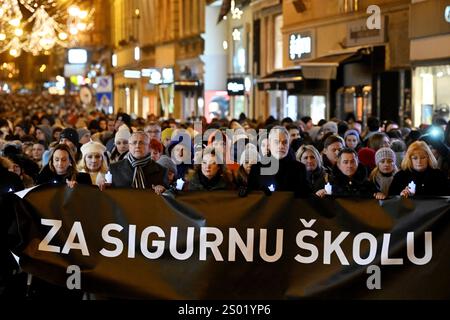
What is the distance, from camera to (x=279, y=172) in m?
11.8

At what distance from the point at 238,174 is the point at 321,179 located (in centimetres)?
133

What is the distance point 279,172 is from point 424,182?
142 cm

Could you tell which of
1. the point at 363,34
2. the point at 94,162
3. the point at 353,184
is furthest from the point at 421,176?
the point at 363,34

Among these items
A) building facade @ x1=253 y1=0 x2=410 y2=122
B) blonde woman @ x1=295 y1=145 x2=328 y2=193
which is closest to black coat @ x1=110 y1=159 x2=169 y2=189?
blonde woman @ x1=295 y1=145 x2=328 y2=193

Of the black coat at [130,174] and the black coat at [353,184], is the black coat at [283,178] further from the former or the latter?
the black coat at [130,174]

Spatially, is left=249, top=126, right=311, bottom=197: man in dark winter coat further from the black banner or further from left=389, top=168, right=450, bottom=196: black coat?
the black banner

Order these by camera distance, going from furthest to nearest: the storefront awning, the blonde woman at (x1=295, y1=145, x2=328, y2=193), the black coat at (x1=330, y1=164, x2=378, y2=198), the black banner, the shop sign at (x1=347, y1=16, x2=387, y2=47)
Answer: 1. the storefront awning
2. the shop sign at (x1=347, y1=16, x2=387, y2=47)
3. the blonde woman at (x1=295, y1=145, x2=328, y2=193)
4. the black coat at (x1=330, y1=164, x2=378, y2=198)
5. the black banner

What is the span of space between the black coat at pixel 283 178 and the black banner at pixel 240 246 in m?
1.35

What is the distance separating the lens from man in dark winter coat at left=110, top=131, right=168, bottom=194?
38.2 feet

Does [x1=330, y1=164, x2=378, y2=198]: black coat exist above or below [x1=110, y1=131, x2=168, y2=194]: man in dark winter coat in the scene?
below

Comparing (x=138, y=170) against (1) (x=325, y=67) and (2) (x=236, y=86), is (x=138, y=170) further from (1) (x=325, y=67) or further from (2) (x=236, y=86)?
(2) (x=236, y=86)

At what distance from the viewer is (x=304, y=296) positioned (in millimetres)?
10094

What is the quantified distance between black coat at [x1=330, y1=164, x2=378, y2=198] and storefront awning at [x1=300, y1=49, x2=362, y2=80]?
20.8 m

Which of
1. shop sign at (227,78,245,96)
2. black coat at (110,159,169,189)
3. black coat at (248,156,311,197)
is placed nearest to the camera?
→ black coat at (248,156,311,197)
